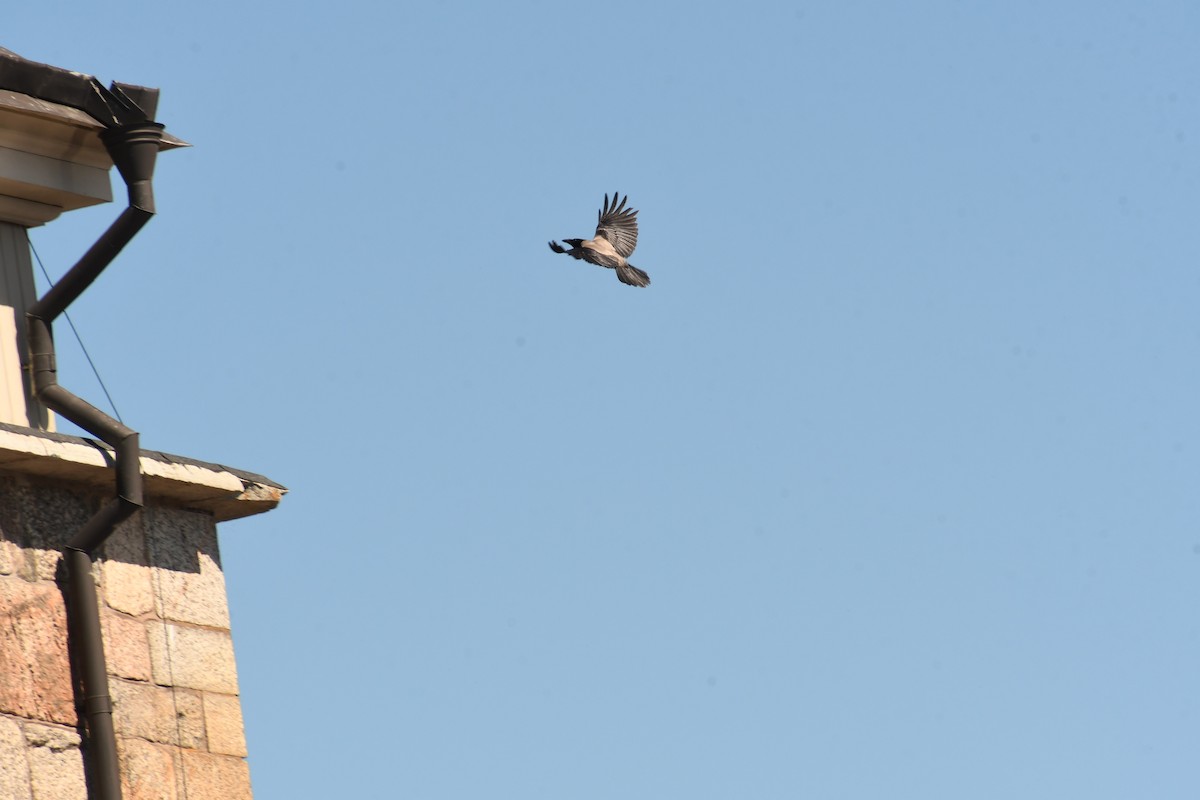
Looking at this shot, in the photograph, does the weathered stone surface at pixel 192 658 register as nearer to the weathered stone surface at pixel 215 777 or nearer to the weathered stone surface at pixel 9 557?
the weathered stone surface at pixel 215 777

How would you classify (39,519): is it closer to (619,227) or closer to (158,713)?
(158,713)

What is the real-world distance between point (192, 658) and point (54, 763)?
0.64 metres

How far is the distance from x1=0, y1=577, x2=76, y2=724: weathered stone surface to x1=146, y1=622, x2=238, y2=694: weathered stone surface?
35 centimetres

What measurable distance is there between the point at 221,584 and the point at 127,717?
0.65 metres

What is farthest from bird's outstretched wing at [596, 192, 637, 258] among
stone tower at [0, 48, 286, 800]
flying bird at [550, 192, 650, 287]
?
stone tower at [0, 48, 286, 800]

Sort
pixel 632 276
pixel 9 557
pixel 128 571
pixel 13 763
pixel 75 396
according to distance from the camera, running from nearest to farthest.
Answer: pixel 13 763, pixel 9 557, pixel 128 571, pixel 75 396, pixel 632 276

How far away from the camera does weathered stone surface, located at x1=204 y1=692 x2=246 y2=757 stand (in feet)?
21.1

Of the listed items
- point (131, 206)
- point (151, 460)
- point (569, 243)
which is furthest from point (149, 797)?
point (569, 243)

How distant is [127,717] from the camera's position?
20.4 ft

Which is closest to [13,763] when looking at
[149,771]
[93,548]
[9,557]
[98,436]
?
[149,771]

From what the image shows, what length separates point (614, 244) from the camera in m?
11.9

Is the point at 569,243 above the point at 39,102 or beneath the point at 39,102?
above

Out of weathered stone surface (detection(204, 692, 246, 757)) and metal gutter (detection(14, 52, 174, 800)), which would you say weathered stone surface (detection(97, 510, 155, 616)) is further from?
weathered stone surface (detection(204, 692, 246, 757))

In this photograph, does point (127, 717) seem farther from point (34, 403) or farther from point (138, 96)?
point (138, 96)
